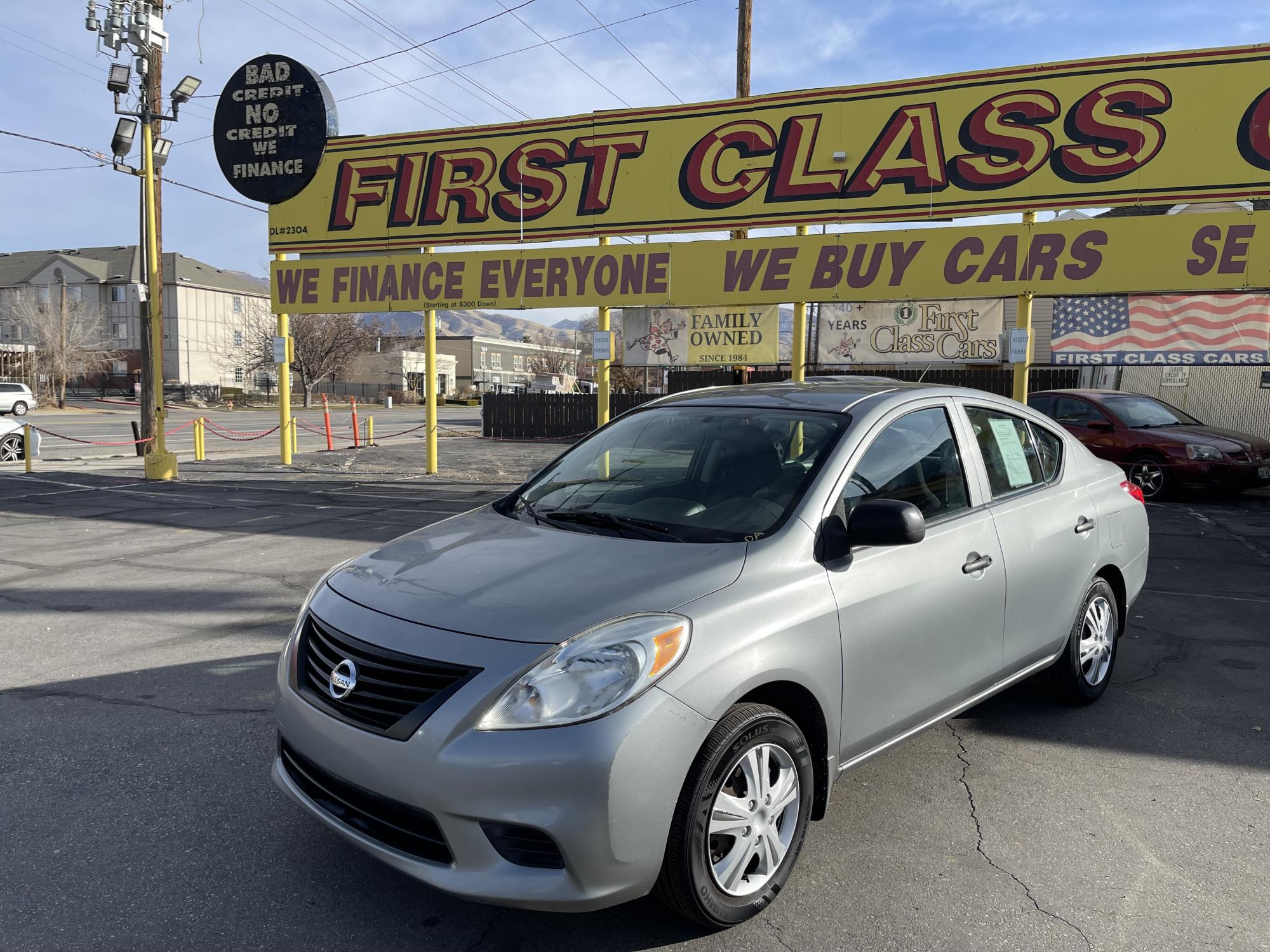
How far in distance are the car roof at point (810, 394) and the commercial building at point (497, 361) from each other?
97.3 metres

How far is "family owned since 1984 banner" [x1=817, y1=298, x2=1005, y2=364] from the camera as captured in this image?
13.5 meters

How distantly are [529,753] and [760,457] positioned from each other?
5.39 ft

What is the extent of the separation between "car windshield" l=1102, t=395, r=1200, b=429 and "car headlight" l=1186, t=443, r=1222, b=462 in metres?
0.79

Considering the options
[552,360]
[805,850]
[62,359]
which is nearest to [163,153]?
[805,850]

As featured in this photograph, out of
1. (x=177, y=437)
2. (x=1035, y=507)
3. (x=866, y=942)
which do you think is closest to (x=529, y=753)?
(x=866, y=942)

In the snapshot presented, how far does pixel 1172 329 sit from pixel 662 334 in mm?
7334

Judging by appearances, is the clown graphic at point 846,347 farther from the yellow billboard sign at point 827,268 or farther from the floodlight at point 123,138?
the floodlight at point 123,138

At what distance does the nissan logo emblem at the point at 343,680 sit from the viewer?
2711mm

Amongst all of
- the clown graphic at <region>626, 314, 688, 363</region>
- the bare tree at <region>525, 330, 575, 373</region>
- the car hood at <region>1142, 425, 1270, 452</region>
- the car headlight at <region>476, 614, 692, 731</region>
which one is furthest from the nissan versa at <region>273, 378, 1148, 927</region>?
the bare tree at <region>525, 330, 575, 373</region>

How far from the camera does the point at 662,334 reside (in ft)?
48.9

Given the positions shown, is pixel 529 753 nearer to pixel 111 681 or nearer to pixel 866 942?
pixel 866 942

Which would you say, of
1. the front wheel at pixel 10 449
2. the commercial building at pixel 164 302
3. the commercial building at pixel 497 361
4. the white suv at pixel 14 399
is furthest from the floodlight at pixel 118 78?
the commercial building at pixel 497 361

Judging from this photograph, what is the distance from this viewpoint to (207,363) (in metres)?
80.2

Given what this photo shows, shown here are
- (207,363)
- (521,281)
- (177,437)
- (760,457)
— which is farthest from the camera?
(207,363)
